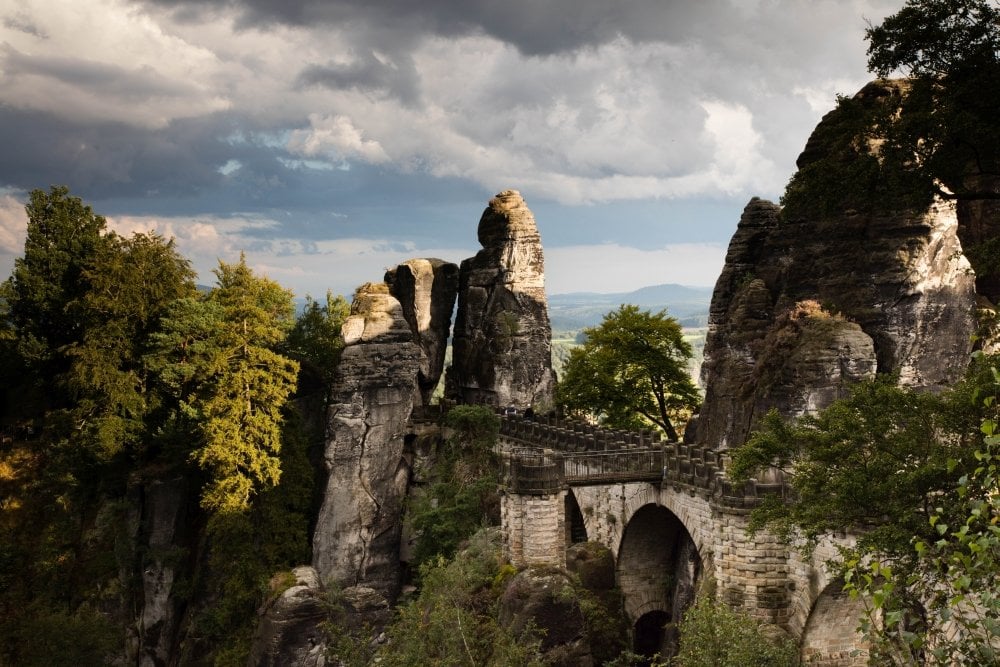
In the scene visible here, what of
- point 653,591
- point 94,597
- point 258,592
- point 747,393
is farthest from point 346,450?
point 747,393

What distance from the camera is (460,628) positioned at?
80.4ft

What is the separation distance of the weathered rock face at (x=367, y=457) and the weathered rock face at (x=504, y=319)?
5889mm

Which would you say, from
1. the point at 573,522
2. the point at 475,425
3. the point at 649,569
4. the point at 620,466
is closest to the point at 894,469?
the point at 620,466

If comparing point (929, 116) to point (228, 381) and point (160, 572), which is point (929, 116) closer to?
point (228, 381)

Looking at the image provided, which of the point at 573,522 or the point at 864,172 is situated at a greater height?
the point at 864,172

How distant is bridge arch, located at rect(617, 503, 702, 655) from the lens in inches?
1305

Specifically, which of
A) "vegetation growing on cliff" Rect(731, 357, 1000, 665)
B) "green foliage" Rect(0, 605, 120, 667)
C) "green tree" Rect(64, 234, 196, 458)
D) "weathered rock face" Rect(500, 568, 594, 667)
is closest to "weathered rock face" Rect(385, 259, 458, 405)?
Answer: "green tree" Rect(64, 234, 196, 458)

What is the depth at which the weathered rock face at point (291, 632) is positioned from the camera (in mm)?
33688

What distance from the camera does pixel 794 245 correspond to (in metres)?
36.5

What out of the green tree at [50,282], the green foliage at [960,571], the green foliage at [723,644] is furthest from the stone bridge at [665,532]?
the green tree at [50,282]

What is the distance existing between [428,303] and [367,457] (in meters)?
11.4

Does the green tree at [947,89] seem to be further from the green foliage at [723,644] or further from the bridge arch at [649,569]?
the bridge arch at [649,569]

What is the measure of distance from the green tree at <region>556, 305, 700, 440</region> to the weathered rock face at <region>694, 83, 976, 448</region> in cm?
1087

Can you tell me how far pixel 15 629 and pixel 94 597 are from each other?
3358mm
